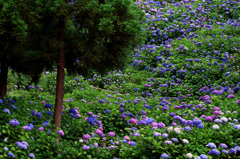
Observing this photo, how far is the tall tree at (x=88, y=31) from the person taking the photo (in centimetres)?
378

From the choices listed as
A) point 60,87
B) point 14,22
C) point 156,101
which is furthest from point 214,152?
point 156,101

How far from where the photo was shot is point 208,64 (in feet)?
25.3

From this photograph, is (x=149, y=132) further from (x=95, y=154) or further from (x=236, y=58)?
(x=236, y=58)

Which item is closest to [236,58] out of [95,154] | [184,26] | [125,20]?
[184,26]

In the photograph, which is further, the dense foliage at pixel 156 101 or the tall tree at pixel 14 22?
the dense foliage at pixel 156 101

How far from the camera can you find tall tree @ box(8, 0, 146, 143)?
3779 millimetres

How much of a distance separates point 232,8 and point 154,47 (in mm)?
4832

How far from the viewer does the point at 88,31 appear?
13.8 feet

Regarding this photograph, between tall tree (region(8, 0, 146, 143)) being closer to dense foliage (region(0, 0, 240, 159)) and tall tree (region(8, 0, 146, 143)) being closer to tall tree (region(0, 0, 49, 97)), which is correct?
tall tree (region(0, 0, 49, 97))

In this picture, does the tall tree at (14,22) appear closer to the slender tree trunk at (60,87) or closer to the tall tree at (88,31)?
the tall tree at (88,31)

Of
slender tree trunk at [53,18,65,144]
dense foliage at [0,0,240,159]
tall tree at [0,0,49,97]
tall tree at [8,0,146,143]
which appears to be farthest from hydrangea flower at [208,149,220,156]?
tall tree at [0,0,49,97]

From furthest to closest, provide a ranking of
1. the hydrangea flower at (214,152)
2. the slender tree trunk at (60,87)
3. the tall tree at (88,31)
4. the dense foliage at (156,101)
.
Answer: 1. the slender tree trunk at (60,87)
2. the tall tree at (88,31)
3. the dense foliage at (156,101)
4. the hydrangea flower at (214,152)

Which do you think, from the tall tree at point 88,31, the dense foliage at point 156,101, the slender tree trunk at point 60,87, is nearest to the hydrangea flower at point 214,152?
the dense foliage at point 156,101

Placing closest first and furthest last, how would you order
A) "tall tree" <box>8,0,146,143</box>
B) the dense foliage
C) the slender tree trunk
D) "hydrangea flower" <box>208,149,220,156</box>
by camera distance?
"hydrangea flower" <box>208,149,220,156</box>, the dense foliage, "tall tree" <box>8,0,146,143</box>, the slender tree trunk
